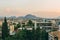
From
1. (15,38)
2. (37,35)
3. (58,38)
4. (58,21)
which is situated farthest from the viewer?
(58,21)

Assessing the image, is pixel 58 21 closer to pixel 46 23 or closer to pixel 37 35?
pixel 46 23

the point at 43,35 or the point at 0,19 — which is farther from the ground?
the point at 0,19

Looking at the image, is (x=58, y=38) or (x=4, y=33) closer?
(x=58, y=38)

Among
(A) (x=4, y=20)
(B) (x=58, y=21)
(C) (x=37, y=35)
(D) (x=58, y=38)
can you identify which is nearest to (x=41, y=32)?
(C) (x=37, y=35)

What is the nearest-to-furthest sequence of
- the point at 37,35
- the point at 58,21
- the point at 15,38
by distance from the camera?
the point at 15,38, the point at 37,35, the point at 58,21

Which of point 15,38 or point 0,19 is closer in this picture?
point 15,38

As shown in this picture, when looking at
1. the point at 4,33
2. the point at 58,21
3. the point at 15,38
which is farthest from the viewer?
the point at 58,21

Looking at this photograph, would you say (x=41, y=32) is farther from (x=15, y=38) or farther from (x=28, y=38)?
(x=15, y=38)

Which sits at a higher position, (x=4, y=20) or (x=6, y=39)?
(x=4, y=20)

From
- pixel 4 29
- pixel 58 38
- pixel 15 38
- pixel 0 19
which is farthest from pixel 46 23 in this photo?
pixel 58 38
